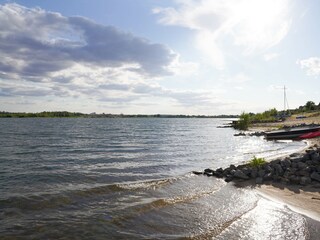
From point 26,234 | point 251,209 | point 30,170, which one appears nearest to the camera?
point 26,234

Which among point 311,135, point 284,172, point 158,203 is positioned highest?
point 311,135

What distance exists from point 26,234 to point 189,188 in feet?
29.6

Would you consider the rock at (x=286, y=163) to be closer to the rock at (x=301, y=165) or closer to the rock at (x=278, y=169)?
the rock at (x=278, y=169)

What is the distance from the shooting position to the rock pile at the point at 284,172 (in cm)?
1577

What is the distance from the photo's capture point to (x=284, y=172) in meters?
17.0

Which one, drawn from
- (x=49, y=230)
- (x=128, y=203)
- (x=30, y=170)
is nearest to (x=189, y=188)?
A: (x=128, y=203)

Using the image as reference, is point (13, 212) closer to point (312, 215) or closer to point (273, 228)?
point (273, 228)

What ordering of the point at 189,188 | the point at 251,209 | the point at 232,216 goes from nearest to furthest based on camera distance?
1. the point at 232,216
2. the point at 251,209
3. the point at 189,188

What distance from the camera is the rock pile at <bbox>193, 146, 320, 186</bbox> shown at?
15766 millimetres

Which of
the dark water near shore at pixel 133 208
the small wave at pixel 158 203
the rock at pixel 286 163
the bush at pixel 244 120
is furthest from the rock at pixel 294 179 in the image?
the bush at pixel 244 120

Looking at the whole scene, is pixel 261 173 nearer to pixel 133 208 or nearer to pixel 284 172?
pixel 284 172

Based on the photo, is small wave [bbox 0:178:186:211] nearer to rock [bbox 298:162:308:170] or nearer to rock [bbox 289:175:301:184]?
rock [bbox 289:175:301:184]

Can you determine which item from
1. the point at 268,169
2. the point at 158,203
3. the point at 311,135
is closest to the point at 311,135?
the point at 311,135

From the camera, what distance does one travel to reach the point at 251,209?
12.2 metres
